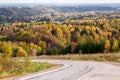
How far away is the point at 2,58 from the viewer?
30.1m

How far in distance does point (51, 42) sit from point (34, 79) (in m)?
174

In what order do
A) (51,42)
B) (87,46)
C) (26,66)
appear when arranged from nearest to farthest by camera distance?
(26,66) → (87,46) → (51,42)

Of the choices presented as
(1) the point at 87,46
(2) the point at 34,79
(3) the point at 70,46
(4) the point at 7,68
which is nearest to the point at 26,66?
(4) the point at 7,68

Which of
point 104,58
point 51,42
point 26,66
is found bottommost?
point 51,42

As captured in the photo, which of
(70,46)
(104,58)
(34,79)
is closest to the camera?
(34,79)

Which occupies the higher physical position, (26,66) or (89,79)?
(89,79)

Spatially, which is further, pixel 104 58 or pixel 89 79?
pixel 104 58

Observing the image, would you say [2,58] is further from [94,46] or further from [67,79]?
[94,46]

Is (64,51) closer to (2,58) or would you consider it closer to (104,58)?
(104,58)

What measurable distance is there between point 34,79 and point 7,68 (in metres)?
9.12

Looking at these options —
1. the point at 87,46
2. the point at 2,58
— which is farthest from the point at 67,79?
the point at 87,46

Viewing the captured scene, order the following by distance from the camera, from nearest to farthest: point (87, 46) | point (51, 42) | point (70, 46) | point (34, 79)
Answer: point (34, 79) < point (87, 46) < point (70, 46) < point (51, 42)

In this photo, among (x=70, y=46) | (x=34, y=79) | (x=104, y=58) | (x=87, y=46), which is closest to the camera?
(x=34, y=79)

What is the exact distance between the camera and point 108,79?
911 inches
